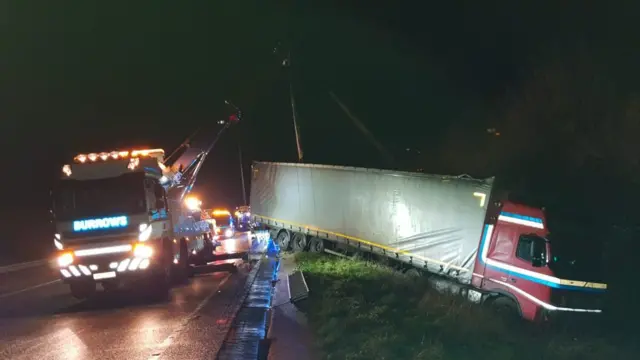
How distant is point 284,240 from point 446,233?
39.8 ft

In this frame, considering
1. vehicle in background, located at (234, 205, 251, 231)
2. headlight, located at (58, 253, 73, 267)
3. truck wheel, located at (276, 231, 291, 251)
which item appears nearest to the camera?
headlight, located at (58, 253, 73, 267)

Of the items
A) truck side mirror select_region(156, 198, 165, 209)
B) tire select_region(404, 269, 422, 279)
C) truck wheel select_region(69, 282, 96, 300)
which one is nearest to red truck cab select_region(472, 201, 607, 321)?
tire select_region(404, 269, 422, 279)

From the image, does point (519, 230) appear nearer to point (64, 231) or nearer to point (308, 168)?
point (64, 231)

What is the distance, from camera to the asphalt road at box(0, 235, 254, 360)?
8.64 m

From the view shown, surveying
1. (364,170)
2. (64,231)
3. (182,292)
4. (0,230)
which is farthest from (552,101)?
(0,230)

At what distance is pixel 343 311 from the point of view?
10008 mm

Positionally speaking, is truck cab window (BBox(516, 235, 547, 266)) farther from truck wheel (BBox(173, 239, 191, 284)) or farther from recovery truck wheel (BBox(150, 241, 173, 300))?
truck wheel (BBox(173, 239, 191, 284))

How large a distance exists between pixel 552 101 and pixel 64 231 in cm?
1321

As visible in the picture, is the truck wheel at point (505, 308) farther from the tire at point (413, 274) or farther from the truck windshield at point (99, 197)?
the truck windshield at point (99, 197)

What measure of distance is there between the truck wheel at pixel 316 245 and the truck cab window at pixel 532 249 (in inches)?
429

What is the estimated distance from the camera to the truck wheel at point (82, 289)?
1315 cm

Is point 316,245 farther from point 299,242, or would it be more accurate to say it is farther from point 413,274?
point 413,274

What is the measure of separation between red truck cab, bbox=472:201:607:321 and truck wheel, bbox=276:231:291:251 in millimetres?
12964

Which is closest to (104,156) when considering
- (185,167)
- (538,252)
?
(185,167)
